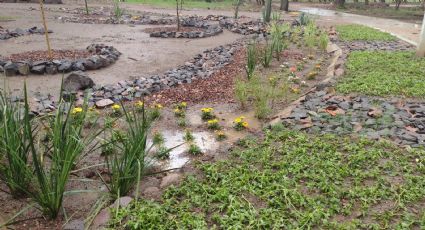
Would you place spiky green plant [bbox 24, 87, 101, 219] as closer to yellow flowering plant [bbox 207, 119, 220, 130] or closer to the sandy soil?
yellow flowering plant [bbox 207, 119, 220, 130]

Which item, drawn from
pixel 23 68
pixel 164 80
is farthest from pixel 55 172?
pixel 23 68

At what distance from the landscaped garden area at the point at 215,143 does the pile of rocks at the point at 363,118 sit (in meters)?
0.02

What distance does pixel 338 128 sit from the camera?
4336 millimetres

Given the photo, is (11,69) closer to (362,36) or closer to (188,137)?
(188,137)

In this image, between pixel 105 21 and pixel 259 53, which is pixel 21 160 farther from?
pixel 105 21

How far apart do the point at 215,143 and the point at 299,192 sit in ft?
4.81

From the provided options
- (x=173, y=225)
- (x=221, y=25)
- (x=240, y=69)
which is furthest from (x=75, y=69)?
(x=221, y=25)

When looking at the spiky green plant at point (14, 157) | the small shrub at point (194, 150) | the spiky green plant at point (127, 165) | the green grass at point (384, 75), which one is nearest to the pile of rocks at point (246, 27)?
the green grass at point (384, 75)

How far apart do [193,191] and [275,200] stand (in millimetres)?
666

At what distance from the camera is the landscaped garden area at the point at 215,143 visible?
2.78 meters

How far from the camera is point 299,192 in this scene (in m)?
3.09

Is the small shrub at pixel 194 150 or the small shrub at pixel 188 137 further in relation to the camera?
the small shrub at pixel 188 137

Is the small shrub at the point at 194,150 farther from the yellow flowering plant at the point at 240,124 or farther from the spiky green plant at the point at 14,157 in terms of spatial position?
the spiky green plant at the point at 14,157

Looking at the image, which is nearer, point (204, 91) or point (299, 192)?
point (299, 192)
